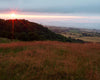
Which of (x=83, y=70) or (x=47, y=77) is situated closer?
(x=47, y=77)

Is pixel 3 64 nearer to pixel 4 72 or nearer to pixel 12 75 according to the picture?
pixel 4 72

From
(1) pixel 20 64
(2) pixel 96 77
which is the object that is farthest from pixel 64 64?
(1) pixel 20 64

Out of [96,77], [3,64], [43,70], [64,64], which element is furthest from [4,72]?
[96,77]

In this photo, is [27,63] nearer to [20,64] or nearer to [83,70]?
[20,64]

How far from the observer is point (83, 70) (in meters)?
3.55

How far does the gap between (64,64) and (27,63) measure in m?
1.36

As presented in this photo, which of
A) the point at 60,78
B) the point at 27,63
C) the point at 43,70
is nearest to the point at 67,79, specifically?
the point at 60,78

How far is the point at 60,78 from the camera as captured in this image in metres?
3.03

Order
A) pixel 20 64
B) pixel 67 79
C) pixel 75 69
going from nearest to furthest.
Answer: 1. pixel 67 79
2. pixel 75 69
3. pixel 20 64

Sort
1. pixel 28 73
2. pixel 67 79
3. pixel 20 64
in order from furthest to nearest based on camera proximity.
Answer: pixel 20 64 < pixel 28 73 < pixel 67 79

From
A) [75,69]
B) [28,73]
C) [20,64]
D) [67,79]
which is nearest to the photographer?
[67,79]

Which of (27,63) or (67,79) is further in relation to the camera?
(27,63)

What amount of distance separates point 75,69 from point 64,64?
0.51m

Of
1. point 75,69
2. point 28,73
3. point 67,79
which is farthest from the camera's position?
point 75,69
